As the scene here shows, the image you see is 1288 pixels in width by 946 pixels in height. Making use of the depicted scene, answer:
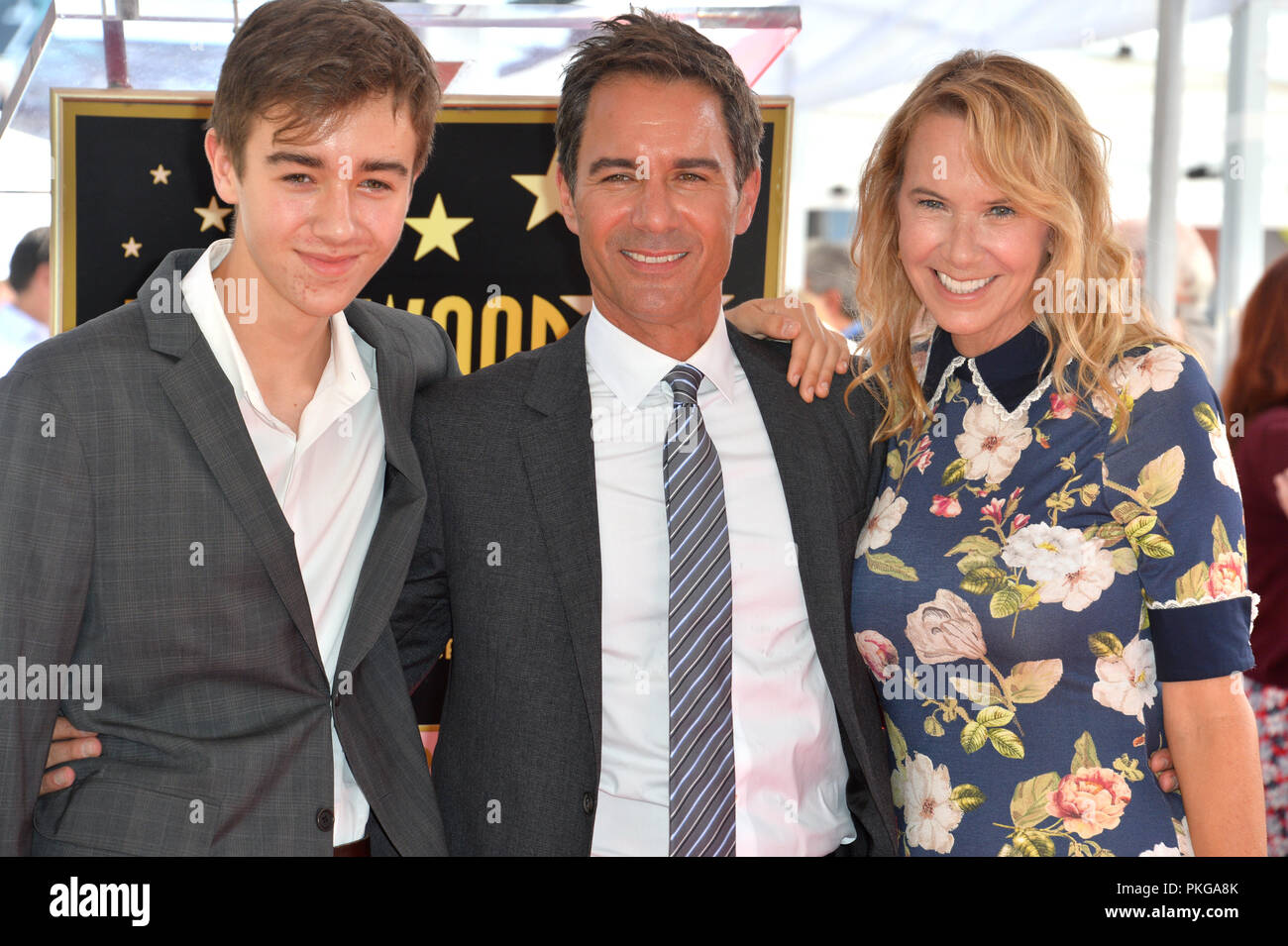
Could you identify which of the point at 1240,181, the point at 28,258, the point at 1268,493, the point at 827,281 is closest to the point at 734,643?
the point at 28,258

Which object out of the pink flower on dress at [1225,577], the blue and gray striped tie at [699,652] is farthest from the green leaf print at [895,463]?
the pink flower on dress at [1225,577]

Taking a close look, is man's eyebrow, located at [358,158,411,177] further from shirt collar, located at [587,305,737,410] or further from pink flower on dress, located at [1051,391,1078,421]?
pink flower on dress, located at [1051,391,1078,421]

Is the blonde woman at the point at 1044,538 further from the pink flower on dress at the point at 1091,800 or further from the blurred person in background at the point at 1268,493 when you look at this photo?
the blurred person in background at the point at 1268,493

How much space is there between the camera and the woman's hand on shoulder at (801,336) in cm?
231

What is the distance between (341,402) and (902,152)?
1119mm

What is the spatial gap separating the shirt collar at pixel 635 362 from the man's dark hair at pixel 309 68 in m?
0.51

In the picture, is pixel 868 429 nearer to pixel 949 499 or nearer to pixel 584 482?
pixel 949 499

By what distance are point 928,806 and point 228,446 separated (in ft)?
4.23

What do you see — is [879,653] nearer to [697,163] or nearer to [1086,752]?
[1086,752]

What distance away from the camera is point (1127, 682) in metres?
1.99

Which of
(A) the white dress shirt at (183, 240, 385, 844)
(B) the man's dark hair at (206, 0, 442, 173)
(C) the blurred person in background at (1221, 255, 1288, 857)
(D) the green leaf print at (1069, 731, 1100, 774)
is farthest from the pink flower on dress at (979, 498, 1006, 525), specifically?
(C) the blurred person in background at (1221, 255, 1288, 857)

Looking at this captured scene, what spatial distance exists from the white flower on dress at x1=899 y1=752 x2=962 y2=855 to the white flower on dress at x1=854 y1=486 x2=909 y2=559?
0.37 metres

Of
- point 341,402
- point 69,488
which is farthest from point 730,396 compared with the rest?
point 69,488

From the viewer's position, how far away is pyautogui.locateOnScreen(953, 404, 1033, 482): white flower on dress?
2.10m
